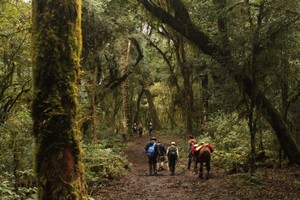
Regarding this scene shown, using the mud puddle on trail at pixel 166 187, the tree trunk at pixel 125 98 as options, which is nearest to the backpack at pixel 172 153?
the mud puddle on trail at pixel 166 187

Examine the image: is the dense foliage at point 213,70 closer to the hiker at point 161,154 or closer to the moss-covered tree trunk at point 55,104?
the moss-covered tree trunk at point 55,104

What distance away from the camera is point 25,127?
32.3 feet

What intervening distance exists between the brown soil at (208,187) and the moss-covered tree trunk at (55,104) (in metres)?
7.97

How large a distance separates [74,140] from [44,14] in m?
1.33

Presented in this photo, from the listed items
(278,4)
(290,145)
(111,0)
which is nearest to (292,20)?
(278,4)

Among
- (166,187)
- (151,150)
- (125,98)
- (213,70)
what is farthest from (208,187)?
(125,98)

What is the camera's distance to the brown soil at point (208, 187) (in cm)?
1057

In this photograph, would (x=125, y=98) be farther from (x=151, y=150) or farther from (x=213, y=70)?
(x=151, y=150)

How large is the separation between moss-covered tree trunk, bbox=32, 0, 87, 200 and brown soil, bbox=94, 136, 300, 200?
314 inches

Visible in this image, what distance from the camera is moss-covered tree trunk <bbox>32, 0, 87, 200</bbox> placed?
3244mm

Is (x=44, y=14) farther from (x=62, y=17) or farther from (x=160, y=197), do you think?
(x=160, y=197)

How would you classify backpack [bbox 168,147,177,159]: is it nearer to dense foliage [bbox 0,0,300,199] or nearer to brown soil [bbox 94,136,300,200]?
brown soil [bbox 94,136,300,200]

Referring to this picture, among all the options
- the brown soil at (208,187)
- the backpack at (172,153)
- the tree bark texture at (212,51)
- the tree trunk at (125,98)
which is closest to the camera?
the brown soil at (208,187)

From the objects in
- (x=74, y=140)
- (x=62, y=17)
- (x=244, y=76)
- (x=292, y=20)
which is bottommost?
(x=74, y=140)
